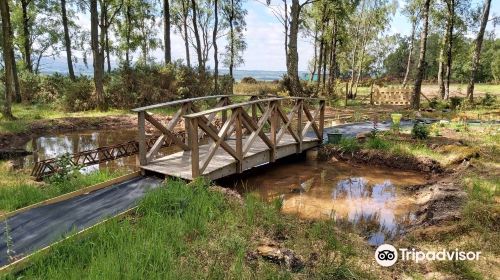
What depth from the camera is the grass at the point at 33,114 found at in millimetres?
12883

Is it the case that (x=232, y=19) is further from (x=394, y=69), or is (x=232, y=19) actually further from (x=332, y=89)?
(x=394, y=69)

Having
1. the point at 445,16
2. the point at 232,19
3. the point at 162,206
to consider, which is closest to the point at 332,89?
the point at 445,16

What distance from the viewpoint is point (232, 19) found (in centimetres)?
3347

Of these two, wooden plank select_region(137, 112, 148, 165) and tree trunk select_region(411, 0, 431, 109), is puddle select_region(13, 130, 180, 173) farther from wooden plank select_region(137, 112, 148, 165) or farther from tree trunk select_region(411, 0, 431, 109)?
tree trunk select_region(411, 0, 431, 109)

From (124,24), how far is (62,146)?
2757cm

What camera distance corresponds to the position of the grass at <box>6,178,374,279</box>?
3.41 meters

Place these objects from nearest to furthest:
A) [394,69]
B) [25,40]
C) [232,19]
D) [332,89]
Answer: [25,40] → [332,89] → [232,19] → [394,69]

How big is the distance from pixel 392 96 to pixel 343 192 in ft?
65.2

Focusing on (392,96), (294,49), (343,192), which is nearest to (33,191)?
(343,192)

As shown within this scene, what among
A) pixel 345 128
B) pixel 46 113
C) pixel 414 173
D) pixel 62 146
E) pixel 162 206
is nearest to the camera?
pixel 162 206

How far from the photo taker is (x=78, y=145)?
12.1 meters

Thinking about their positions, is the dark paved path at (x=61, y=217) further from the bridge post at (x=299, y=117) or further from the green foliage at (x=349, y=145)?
the green foliage at (x=349, y=145)

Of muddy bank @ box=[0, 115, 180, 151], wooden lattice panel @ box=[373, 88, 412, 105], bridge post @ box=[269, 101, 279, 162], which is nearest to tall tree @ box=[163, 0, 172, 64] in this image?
muddy bank @ box=[0, 115, 180, 151]

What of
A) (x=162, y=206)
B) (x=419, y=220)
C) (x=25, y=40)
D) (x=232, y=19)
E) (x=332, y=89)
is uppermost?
(x=232, y=19)
